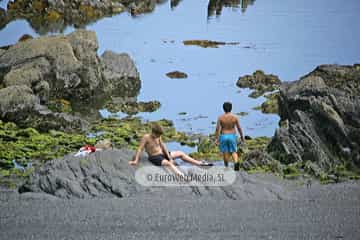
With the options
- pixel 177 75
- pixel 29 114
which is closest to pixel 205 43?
pixel 177 75

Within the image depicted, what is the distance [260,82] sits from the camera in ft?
111

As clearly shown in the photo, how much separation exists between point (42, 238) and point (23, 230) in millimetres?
654

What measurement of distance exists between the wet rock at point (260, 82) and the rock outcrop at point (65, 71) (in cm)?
472

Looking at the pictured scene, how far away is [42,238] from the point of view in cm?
1256

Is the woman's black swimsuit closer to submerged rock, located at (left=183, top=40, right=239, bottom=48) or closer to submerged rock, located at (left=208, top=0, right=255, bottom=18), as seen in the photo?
submerged rock, located at (left=183, top=40, right=239, bottom=48)

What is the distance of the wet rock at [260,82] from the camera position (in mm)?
32875

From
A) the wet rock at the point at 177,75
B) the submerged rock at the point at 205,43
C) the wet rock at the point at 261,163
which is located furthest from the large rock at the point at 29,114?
the submerged rock at the point at 205,43

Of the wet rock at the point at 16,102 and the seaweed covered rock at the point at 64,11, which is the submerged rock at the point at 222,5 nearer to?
the seaweed covered rock at the point at 64,11

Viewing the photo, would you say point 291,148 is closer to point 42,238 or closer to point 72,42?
point 42,238

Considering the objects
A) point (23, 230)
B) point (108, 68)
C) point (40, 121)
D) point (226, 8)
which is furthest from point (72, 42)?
point (226, 8)

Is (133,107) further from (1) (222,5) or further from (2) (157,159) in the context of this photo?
(1) (222,5)

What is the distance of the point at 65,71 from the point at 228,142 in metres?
15.8

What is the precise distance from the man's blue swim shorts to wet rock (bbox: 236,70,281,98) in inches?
570

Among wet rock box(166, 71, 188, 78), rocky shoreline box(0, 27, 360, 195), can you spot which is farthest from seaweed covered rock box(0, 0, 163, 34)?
rocky shoreline box(0, 27, 360, 195)
